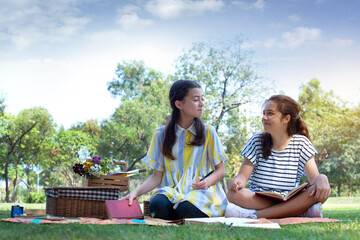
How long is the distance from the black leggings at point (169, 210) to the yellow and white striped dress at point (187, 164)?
71mm

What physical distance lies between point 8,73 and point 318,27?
932 inches

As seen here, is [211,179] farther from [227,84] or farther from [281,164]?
[227,84]

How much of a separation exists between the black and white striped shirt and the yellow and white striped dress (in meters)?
0.40

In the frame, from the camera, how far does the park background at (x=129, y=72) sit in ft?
84.0

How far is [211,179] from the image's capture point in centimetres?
399

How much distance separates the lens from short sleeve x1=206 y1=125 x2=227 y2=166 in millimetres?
4270

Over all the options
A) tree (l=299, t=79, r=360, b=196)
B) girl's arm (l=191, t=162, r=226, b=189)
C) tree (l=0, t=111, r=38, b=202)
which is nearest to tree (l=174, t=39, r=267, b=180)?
tree (l=299, t=79, r=360, b=196)

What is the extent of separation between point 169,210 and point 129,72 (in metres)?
26.0

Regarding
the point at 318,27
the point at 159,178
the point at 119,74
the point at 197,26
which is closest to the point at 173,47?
the point at 197,26

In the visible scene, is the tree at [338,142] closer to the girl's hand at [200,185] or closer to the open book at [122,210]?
the girl's hand at [200,185]

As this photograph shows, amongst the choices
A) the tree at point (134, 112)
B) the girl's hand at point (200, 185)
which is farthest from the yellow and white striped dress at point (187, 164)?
the tree at point (134, 112)

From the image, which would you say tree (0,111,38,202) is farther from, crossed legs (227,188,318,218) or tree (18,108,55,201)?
crossed legs (227,188,318,218)

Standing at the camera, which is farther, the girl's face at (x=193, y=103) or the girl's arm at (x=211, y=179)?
the girl's face at (x=193, y=103)

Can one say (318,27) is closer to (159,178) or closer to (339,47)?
(339,47)
